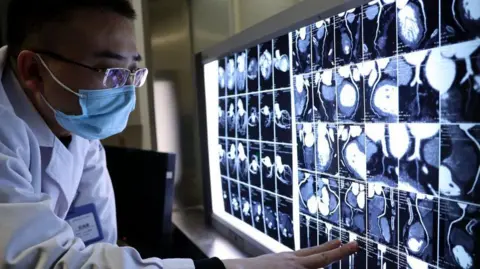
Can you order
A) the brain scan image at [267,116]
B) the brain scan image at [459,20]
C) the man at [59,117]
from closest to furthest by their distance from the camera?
the brain scan image at [459,20] → the man at [59,117] → the brain scan image at [267,116]

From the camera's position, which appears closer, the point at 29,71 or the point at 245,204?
the point at 29,71

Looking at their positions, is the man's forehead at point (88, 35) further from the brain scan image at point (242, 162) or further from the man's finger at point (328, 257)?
the man's finger at point (328, 257)

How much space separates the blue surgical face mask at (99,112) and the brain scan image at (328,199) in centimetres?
46

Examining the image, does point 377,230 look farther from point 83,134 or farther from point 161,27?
point 161,27

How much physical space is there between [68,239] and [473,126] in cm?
59

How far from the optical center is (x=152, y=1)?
5.08 ft

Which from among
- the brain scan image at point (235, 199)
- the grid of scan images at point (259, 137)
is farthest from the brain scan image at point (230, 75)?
the brain scan image at point (235, 199)

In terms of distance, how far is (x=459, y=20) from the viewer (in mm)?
465

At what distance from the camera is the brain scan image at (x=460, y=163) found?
1.50ft

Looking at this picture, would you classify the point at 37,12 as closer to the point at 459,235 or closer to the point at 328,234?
the point at 328,234

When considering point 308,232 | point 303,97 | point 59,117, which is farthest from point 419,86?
point 59,117

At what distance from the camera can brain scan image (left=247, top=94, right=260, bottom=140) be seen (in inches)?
37.5

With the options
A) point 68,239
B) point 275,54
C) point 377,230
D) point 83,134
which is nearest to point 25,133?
point 83,134

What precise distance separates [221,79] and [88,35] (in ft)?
1.43
